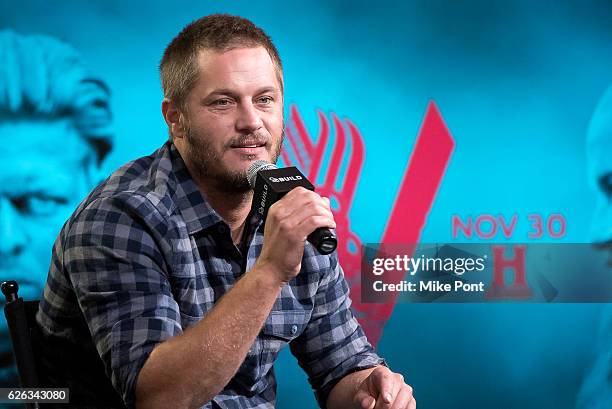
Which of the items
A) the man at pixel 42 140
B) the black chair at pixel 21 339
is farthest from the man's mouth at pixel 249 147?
the man at pixel 42 140

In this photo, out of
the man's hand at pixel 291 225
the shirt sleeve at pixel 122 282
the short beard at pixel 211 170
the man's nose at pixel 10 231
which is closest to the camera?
the man's hand at pixel 291 225

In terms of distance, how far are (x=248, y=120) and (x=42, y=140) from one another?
5.97 ft

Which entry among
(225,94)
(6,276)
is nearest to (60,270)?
(225,94)

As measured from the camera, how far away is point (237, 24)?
151 cm

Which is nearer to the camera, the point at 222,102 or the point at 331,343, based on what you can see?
the point at 222,102

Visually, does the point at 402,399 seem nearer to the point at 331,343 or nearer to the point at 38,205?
the point at 331,343

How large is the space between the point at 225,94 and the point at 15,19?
1927 mm

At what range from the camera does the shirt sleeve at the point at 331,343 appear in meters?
1.61

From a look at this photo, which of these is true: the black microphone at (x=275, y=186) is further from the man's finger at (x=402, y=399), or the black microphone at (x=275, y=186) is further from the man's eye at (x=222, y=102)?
the man's finger at (x=402, y=399)

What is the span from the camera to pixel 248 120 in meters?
1.44

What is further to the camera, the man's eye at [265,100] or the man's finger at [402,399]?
the man's eye at [265,100]

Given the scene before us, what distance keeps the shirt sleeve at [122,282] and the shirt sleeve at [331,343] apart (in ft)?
1.35

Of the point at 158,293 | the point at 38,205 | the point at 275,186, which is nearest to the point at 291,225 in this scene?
the point at 275,186

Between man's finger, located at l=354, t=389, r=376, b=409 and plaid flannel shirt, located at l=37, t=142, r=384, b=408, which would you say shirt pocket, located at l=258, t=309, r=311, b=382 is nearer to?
plaid flannel shirt, located at l=37, t=142, r=384, b=408
